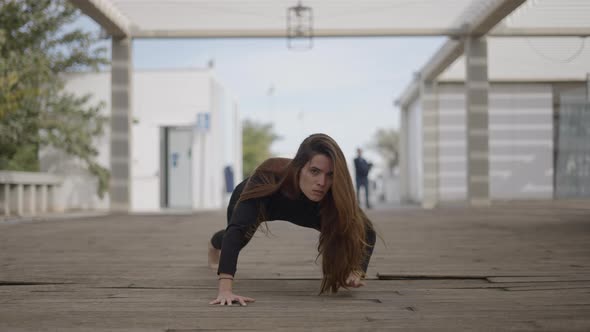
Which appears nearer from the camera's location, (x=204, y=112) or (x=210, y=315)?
(x=210, y=315)

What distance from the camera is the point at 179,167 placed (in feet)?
60.0

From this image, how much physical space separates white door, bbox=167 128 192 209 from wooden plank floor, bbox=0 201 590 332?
13375 mm

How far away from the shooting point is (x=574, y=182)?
15.6 metres

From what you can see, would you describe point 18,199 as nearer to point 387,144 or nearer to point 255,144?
point 255,144

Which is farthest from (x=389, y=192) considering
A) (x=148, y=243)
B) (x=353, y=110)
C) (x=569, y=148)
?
(x=148, y=243)

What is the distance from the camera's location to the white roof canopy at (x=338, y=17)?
1035cm

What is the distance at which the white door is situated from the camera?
18141 mm

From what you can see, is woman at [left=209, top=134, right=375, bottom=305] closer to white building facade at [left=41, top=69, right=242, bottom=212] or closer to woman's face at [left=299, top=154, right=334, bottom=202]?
woman's face at [left=299, top=154, right=334, bottom=202]

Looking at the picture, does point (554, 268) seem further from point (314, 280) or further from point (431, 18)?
point (431, 18)

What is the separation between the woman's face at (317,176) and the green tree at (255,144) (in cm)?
4291

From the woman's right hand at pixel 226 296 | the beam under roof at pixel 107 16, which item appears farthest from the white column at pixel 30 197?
the woman's right hand at pixel 226 296

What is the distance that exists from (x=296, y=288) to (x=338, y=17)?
29.8 ft

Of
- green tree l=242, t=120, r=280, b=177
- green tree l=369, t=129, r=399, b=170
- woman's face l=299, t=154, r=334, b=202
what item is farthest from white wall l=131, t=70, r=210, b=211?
green tree l=369, t=129, r=399, b=170

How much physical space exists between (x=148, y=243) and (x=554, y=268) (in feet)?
10.3
